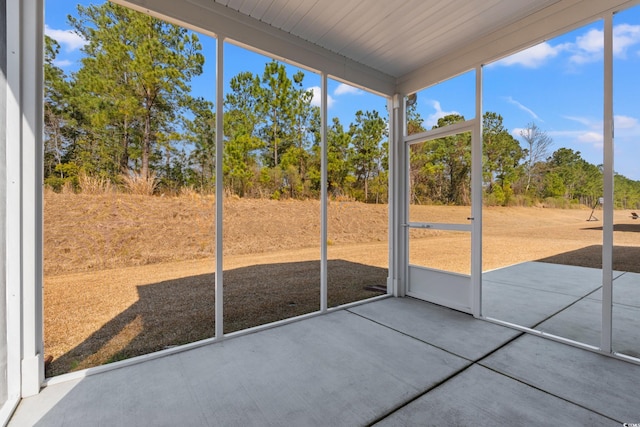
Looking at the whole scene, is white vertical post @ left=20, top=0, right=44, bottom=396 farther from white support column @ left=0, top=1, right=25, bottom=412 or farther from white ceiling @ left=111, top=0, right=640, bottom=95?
white ceiling @ left=111, top=0, right=640, bottom=95

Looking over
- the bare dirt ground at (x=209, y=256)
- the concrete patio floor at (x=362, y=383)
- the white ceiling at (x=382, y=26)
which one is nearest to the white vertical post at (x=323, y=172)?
the white ceiling at (x=382, y=26)

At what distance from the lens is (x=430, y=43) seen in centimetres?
302

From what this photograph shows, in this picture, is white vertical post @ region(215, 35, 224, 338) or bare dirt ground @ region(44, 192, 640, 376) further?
bare dirt ground @ region(44, 192, 640, 376)

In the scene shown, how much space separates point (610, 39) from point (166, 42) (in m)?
6.85

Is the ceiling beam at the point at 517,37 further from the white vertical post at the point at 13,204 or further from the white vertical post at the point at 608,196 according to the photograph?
the white vertical post at the point at 13,204

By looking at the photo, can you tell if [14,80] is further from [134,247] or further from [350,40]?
[134,247]

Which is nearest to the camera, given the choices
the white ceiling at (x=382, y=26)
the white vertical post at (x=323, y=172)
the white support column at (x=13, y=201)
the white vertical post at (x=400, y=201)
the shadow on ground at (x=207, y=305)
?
the white support column at (x=13, y=201)

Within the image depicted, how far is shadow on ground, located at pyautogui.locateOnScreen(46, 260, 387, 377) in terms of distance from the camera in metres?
2.58

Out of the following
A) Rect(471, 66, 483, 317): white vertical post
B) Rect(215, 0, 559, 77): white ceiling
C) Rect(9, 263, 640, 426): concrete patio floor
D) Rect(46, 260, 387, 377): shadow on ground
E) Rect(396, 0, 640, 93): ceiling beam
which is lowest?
Rect(46, 260, 387, 377): shadow on ground

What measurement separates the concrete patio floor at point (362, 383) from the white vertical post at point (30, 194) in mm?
219

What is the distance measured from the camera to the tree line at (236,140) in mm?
3486

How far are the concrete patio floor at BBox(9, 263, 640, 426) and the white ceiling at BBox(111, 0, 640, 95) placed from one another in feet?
8.96

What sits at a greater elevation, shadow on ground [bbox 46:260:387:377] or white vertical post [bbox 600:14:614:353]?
white vertical post [bbox 600:14:614:353]

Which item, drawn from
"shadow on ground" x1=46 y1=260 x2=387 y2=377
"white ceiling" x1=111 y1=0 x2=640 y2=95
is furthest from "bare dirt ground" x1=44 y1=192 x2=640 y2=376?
"white ceiling" x1=111 y1=0 x2=640 y2=95
